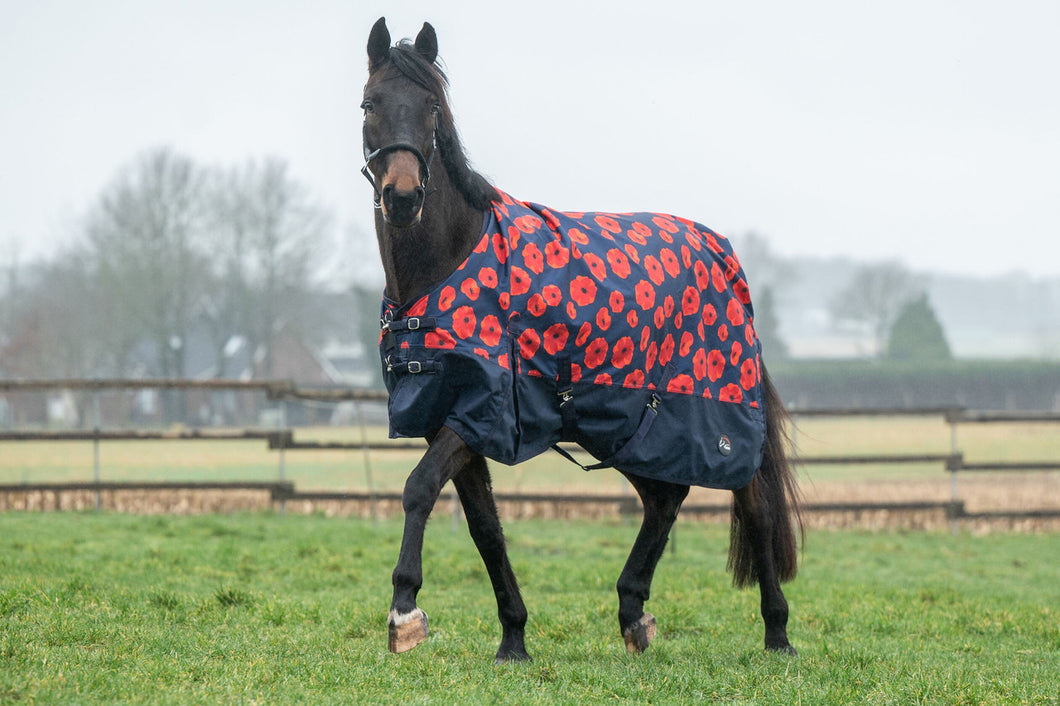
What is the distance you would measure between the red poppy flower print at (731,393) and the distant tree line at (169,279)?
3053 cm

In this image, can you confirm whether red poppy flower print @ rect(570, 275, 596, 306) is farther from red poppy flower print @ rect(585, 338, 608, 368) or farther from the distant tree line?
the distant tree line

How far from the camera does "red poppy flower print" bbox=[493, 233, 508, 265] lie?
4.03 m

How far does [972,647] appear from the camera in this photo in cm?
491

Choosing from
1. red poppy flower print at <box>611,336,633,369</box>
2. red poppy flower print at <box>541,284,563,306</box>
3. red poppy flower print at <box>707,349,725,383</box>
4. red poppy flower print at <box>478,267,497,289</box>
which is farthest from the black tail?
red poppy flower print at <box>478,267,497,289</box>

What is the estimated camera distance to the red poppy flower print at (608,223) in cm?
463

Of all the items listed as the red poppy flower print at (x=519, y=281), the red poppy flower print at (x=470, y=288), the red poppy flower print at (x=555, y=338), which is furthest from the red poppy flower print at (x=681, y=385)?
the red poppy flower print at (x=470, y=288)

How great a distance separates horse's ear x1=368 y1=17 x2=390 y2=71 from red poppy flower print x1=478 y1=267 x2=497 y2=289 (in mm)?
944

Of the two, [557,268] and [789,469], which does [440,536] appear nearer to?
[789,469]

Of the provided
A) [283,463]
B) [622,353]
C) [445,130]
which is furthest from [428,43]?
[283,463]

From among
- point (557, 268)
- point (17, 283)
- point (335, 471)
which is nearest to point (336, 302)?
point (17, 283)

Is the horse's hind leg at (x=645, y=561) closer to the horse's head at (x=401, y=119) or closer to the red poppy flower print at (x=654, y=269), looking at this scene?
the red poppy flower print at (x=654, y=269)

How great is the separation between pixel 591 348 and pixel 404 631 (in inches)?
56.5

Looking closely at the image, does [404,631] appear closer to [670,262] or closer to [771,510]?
[670,262]

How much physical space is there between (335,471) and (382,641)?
14802mm
